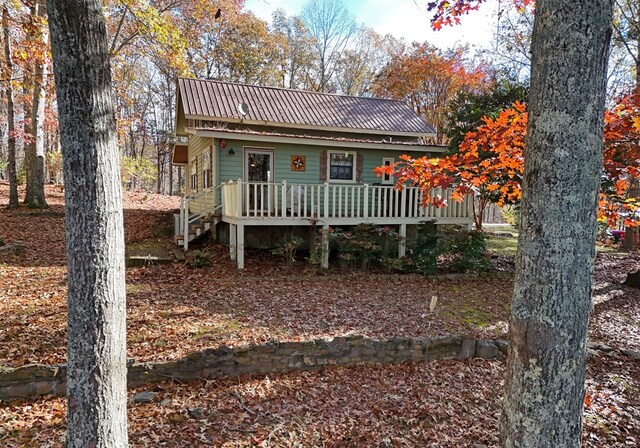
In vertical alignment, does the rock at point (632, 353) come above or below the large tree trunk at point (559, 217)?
below

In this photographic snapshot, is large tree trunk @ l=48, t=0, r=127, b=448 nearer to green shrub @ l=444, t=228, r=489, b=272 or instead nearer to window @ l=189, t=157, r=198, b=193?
green shrub @ l=444, t=228, r=489, b=272

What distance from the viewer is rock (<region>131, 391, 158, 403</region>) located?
3586mm

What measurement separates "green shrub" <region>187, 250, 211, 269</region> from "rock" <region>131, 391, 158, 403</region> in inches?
198

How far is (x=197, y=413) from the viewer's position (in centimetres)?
347

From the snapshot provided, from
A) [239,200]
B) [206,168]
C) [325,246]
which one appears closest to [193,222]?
[206,168]

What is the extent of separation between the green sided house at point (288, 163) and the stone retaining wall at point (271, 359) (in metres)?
4.51

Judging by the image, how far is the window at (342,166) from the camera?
11.6 m

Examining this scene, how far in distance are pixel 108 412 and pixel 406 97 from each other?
1015 inches

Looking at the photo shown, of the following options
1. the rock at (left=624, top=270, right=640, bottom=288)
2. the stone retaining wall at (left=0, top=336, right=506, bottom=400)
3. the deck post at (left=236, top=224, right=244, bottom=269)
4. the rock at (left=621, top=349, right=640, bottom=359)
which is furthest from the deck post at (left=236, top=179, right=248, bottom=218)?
the rock at (left=624, top=270, right=640, bottom=288)

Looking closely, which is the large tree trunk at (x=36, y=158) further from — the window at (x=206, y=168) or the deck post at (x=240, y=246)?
the deck post at (x=240, y=246)

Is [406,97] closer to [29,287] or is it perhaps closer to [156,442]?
[29,287]

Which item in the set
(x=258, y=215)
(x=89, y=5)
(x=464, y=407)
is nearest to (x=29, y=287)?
(x=258, y=215)

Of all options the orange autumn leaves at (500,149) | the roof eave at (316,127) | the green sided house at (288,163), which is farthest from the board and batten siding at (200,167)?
the orange autumn leaves at (500,149)

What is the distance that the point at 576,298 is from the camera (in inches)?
80.4
